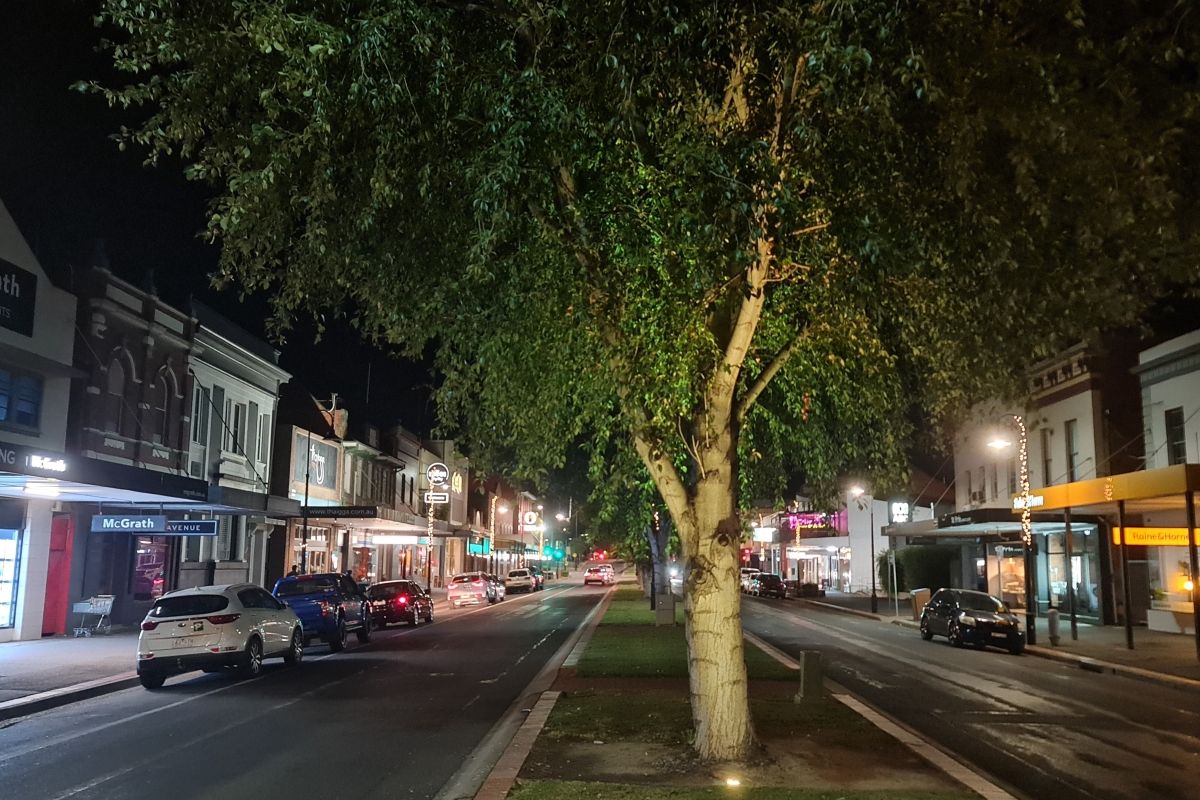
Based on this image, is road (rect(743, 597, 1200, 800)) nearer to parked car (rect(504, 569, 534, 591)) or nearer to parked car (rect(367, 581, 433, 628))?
parked car (rect(367, 581, 433, 628))

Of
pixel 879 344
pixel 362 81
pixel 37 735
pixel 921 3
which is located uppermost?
pixel 921 3

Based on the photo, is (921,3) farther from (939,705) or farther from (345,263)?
(939,705)

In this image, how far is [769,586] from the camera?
179 feet

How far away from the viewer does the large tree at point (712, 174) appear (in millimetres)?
8164

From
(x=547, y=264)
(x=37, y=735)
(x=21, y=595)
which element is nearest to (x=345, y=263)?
(x=547, y=264)

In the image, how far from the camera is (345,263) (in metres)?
11.1

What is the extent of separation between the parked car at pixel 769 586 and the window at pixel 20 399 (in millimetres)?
39684

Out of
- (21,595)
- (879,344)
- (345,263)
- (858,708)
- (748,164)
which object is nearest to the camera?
(748,164)

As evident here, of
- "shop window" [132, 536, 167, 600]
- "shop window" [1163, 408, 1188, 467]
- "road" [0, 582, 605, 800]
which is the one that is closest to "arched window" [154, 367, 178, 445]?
"shop window" [132, 536, 167, 600]

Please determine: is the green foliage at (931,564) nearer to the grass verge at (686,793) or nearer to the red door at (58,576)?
the red door at (58,576)

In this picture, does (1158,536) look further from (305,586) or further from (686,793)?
(686,793)

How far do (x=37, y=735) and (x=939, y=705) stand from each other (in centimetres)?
1196

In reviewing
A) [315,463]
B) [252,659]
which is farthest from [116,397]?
[315,463]

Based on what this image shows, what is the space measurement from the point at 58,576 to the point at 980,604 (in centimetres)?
2280
